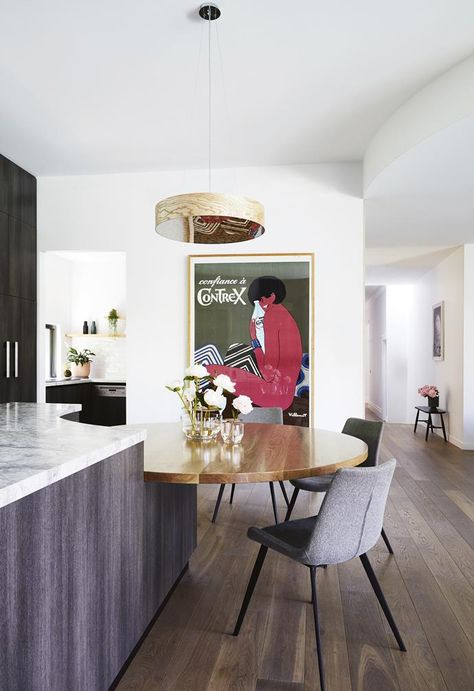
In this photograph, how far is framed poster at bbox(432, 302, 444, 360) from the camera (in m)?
7.57

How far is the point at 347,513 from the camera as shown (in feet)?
5.96

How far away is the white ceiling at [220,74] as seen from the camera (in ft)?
8.62

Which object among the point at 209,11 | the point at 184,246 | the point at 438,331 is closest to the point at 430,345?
the point at 438,331

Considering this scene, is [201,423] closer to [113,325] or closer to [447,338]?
[113,325]

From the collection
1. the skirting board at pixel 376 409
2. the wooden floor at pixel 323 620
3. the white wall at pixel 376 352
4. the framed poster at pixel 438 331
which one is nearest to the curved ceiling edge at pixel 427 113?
the wooden floor at pixel 323 620

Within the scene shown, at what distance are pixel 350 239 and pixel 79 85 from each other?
8.30ft

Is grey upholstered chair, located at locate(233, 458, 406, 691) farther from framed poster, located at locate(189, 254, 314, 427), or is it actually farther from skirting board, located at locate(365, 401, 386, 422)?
skirting board, located at locate(365, 401, 386, 422)

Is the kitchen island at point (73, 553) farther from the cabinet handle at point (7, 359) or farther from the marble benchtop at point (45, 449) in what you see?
the cabinet handle at point (7, 359)

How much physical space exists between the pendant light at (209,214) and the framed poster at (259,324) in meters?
1.76

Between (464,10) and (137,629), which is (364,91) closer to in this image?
(464,10)

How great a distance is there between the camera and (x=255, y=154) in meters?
4.50

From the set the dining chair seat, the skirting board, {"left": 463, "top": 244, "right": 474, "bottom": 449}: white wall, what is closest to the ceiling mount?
the dining chair seat

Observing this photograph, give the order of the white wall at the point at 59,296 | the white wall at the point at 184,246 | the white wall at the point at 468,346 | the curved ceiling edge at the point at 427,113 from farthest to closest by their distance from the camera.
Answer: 1. the white wall at the point at 59,296
2. the white wall at the point at 468,346
3. the white wall at the point at 184,246
4. the curved ceiling edge at the point at 427,113

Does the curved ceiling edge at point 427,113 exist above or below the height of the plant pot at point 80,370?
above
